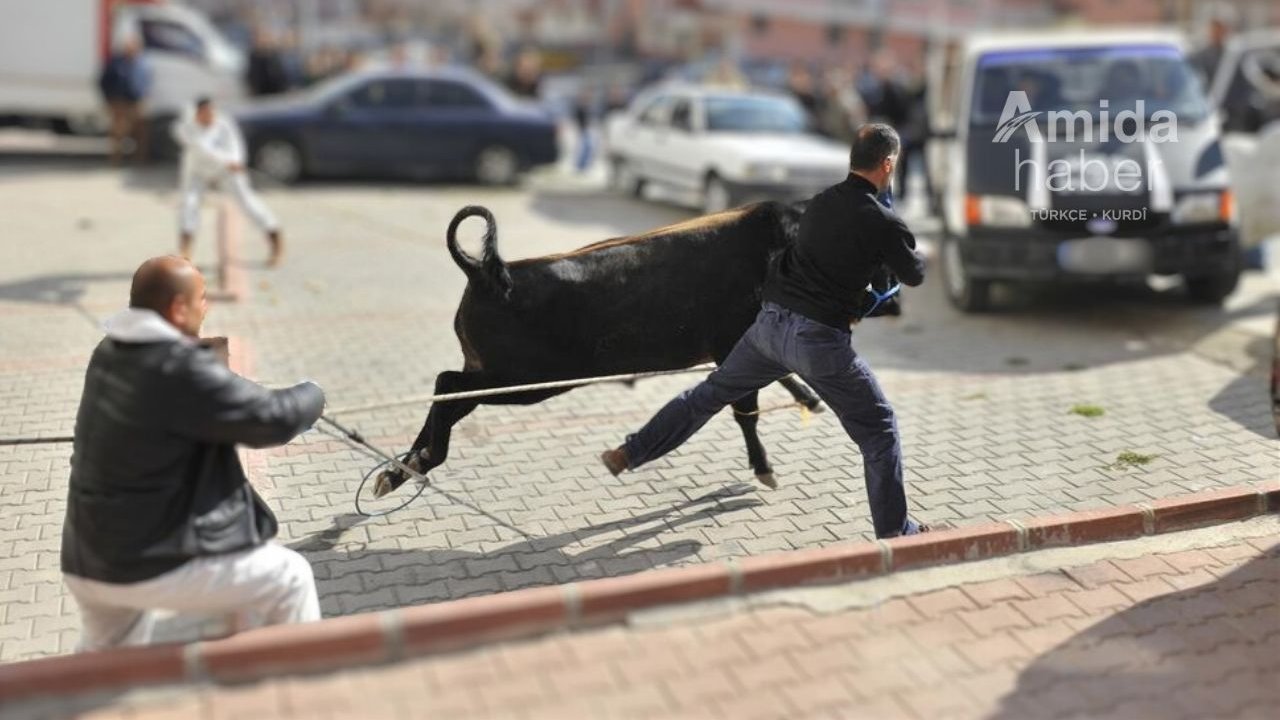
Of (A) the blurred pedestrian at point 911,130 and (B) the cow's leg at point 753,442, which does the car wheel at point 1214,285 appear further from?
(B) the cow's leg at point 753,442

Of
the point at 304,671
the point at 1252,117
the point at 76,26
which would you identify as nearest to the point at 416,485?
the point at 304,671

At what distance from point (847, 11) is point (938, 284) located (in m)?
42.2

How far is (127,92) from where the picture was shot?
18.4 meters

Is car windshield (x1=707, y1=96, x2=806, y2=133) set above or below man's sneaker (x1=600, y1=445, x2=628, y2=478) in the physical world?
above

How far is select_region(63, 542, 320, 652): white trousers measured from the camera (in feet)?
13.2

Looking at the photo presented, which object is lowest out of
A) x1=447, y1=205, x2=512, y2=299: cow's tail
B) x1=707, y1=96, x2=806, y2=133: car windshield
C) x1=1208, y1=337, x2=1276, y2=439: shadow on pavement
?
x1=1208, y1=337, x2=1276, y2=439: shadow on pavement

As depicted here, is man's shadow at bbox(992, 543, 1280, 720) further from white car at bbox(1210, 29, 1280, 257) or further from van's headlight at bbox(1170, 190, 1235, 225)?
white car at bbox(1210, 29, 1280, 257)

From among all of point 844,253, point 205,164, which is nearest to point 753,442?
point 844,253

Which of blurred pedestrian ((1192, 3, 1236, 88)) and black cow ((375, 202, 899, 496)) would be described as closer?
black cow ((375, 202, 899, 496))

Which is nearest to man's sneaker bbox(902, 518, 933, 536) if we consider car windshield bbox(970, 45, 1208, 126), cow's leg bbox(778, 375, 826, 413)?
cow's leg bbox(778, 375, 826, 413)

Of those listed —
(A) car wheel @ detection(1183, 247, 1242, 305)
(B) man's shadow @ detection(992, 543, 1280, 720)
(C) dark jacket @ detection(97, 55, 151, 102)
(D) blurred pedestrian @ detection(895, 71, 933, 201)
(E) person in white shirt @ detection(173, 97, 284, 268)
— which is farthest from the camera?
(C) dark jacket @ detection(97, 55, 151, 102)

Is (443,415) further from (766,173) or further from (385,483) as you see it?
(766,173)

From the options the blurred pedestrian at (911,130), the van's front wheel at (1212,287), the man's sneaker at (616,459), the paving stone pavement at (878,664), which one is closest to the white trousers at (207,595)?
the paving stone pavement at (878,664)

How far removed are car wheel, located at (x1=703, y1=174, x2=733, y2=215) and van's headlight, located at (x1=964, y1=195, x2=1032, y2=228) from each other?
14.1 feet
